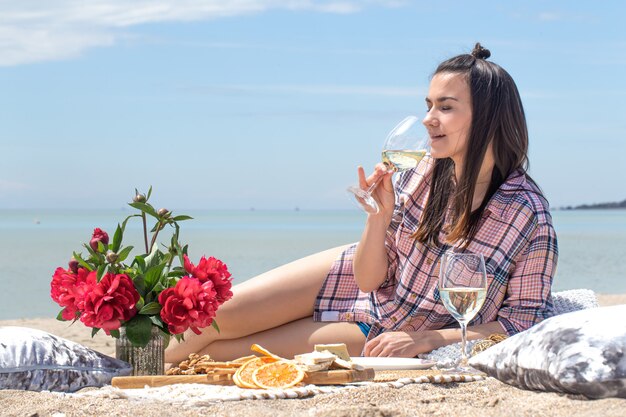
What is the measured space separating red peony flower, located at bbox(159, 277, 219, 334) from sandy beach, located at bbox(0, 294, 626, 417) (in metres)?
0.34

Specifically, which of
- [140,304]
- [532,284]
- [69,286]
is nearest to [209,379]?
[140,304]

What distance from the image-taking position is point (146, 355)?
11.5ft

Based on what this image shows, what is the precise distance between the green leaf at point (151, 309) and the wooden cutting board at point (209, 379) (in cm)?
23

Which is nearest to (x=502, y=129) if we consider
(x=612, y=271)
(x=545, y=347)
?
(x=545, y=347)

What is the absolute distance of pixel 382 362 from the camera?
151 inches

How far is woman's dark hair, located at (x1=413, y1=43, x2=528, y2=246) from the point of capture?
14.3 feet

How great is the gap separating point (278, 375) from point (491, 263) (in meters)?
1.32

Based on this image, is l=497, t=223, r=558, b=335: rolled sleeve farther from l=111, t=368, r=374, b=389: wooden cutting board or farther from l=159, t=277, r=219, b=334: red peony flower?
l=159, t=277, r=219, b=334: red peony flower

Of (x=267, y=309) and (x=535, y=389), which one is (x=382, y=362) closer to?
(x=535, y=389)

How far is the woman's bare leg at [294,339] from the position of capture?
15.8ft

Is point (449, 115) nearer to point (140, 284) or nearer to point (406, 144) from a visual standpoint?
point (406, 144)

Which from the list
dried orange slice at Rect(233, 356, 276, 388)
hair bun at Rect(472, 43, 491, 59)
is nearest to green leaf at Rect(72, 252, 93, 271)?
dried orange slice at Rect(233, 356, 276, 388)

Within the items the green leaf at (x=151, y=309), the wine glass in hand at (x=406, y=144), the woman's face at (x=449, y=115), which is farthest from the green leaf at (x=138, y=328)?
the woman's face at (x=449, y=115)

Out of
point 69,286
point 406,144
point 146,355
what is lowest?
point 146,355
